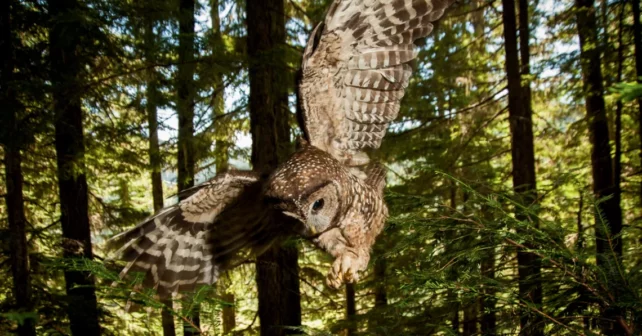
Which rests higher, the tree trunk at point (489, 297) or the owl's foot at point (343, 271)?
the owl's foot at point (343, 271)

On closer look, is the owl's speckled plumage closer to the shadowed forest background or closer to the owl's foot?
the owl's foot

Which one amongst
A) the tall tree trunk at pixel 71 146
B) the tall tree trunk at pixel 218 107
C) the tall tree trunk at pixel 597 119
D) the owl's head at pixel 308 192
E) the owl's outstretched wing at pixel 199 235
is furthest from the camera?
the tall tree trunk at pixel 218 107

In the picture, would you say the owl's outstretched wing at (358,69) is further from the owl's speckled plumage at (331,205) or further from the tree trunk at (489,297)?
the tree trunk at (489,297)

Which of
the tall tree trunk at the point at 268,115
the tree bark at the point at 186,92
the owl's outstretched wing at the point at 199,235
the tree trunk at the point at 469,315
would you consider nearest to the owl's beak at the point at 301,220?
the owl's outstretched wing at the point at 199,235

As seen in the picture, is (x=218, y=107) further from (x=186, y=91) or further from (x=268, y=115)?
(x=268, y=115)

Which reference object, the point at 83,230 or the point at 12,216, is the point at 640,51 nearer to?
the point at 12,216

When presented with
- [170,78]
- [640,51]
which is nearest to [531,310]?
[640,51]

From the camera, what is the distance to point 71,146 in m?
5.00

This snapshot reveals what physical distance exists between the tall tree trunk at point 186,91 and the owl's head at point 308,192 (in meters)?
3.27

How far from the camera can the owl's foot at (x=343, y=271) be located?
1533mm

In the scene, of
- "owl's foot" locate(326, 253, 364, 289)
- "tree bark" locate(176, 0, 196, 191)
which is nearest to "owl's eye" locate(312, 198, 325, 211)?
"owl's foot" locate(326, 253, 364, 289)

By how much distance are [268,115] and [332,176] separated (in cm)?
329

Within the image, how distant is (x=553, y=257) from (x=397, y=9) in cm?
133

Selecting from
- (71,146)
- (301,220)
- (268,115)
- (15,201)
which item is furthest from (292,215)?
(71,146)
